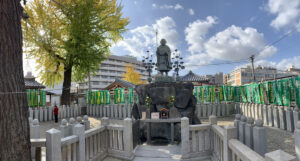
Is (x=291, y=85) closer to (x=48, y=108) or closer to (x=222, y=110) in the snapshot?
(x=222, y=110)

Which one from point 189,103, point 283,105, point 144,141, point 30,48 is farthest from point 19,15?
point 30,48

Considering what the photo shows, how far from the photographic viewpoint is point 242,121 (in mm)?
3211

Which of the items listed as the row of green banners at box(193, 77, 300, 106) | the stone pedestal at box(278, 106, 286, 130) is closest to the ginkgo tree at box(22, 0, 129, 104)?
the row of green banners at box(193, 77, 300, 106)

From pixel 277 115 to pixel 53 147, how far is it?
9.06 metres

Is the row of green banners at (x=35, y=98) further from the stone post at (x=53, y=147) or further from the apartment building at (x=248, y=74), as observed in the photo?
the apartment building at (x=248, y=74)

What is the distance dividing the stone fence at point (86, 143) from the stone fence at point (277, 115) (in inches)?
265

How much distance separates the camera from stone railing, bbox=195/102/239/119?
38.5 feet

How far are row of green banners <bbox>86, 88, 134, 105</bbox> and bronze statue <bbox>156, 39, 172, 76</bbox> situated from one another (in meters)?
3.72

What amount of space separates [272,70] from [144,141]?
73.3 meters

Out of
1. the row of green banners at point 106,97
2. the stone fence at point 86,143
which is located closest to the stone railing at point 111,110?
the row of green banners at point 106,97

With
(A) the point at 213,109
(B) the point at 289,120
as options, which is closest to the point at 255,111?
→ (B) the point at 289,120

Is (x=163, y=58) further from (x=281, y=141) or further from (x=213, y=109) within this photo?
(x=281, y=141)

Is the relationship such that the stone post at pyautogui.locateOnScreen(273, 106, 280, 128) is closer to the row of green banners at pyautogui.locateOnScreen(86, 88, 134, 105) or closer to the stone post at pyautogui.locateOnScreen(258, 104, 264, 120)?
the stone post at pyautogui.locateOnScreen(258, 104, 264, 120)

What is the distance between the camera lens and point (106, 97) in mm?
12953
